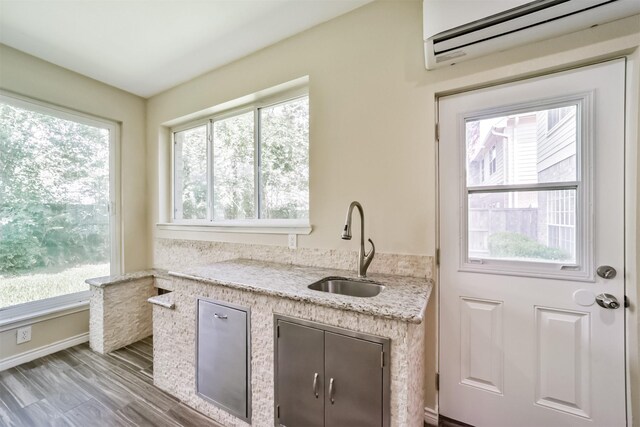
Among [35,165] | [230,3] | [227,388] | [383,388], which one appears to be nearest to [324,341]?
[383,388]

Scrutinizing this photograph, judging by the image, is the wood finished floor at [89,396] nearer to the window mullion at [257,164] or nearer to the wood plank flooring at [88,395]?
the wood plank flooring at [88,395]

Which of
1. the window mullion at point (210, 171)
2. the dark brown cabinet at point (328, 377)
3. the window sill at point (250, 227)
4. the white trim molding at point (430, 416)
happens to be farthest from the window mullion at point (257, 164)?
the white trim molding at point (430, 416)

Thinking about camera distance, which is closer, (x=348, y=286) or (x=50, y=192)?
(x=348, y=286)

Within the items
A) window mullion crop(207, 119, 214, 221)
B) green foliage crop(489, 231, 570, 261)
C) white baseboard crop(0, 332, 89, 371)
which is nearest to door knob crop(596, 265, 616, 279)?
green foliage crop(489, 231, 570, 261)

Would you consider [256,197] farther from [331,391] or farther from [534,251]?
[534,251]

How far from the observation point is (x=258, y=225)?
2.32 metres

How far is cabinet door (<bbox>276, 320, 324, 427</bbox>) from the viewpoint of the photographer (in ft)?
4.14

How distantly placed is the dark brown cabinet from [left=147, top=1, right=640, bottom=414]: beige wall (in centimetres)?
68

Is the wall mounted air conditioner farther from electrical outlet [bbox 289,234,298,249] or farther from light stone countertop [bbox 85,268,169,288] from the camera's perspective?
light stone countertop [bbox 85,268,169,288]

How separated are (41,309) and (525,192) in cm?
411

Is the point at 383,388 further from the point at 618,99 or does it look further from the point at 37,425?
the point at 37,425

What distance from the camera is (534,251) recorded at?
1.42 metres

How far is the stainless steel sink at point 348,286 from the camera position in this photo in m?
1.56

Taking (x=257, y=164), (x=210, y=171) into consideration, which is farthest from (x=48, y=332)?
(x=257, y=164)
